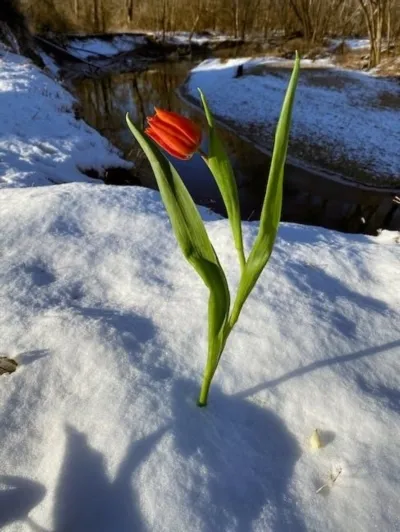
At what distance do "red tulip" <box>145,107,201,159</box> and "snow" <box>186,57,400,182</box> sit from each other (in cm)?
650

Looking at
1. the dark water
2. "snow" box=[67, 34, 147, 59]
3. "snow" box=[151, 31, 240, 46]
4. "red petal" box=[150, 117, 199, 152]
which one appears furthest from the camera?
"snow" box=[151, 31, 240, 46]

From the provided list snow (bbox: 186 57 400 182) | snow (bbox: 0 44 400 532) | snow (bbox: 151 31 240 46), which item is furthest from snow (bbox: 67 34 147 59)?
snow (bbox: 0 44 400 532)

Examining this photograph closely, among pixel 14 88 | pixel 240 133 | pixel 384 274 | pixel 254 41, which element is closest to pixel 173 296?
pixel 384 274

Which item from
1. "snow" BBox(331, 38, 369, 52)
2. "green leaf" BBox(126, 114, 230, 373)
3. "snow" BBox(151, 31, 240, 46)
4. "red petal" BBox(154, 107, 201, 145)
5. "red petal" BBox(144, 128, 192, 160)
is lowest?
"snow" BBox(151, 31, 240, 46)

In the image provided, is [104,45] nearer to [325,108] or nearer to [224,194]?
[325,108]

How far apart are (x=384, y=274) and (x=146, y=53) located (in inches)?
684

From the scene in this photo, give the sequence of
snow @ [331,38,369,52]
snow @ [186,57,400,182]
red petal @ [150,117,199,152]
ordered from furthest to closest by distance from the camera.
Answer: snow @ [331,38,369,52] → snow @ [186,57,400,182] → red petal @ [150,117,199,152]

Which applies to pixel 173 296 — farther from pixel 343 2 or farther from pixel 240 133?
pixel 343 2

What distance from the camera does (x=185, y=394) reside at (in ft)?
3.34

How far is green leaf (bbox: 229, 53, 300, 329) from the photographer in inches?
30.4

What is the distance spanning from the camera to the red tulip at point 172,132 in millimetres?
741

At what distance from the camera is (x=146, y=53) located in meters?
16.8

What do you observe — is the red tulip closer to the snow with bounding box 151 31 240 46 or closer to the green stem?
the green stem

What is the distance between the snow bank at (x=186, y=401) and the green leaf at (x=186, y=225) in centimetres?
28
